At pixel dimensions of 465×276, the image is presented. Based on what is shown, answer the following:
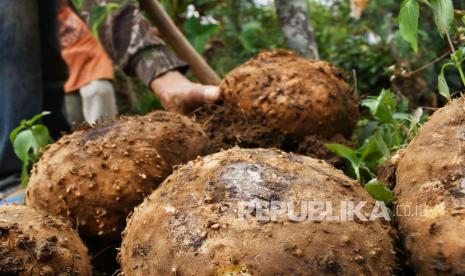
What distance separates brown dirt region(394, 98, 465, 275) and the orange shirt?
11.1 ft

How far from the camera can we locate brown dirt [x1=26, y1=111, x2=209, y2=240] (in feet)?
4.64

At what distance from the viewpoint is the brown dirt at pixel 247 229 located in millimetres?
972

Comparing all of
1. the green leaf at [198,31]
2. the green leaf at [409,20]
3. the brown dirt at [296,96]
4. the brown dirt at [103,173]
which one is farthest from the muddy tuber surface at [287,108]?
the green leaf at [198,31]

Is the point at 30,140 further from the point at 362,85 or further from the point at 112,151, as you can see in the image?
the point at 362,85

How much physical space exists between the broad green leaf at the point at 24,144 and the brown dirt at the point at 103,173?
0.28m

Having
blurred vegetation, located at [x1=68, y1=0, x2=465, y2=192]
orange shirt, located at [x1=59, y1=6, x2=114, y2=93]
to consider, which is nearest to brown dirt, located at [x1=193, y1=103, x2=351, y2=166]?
blurred vegetation, located at [x1=68, y1=0, x2=465, y2=192]

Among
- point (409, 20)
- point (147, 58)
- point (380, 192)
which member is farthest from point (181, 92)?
point (380, 192)

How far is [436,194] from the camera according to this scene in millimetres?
1058

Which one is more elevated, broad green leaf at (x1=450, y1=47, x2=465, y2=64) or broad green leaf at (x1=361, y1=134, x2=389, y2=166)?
broad green leaf at (x1=450, y1=47, x2=465, y2=64)

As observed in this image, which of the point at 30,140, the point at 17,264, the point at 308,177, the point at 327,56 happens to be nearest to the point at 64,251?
the point at 17,264

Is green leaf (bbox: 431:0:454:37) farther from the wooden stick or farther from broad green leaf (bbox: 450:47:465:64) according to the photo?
the wooden stick

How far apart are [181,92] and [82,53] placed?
2.44 m

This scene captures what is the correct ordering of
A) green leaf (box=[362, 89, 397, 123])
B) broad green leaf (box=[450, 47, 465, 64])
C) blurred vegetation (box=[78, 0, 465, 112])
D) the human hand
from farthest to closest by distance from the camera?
blurred vegetation (box=[78, 0, 465, 112]) < the human hand < green leaf (box=[362, 89, 397, 123]) < broad green leaf (box=[450, 47, 465, 64])

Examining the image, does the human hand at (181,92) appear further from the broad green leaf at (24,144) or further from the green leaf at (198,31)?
the green leaf at (198,31)
